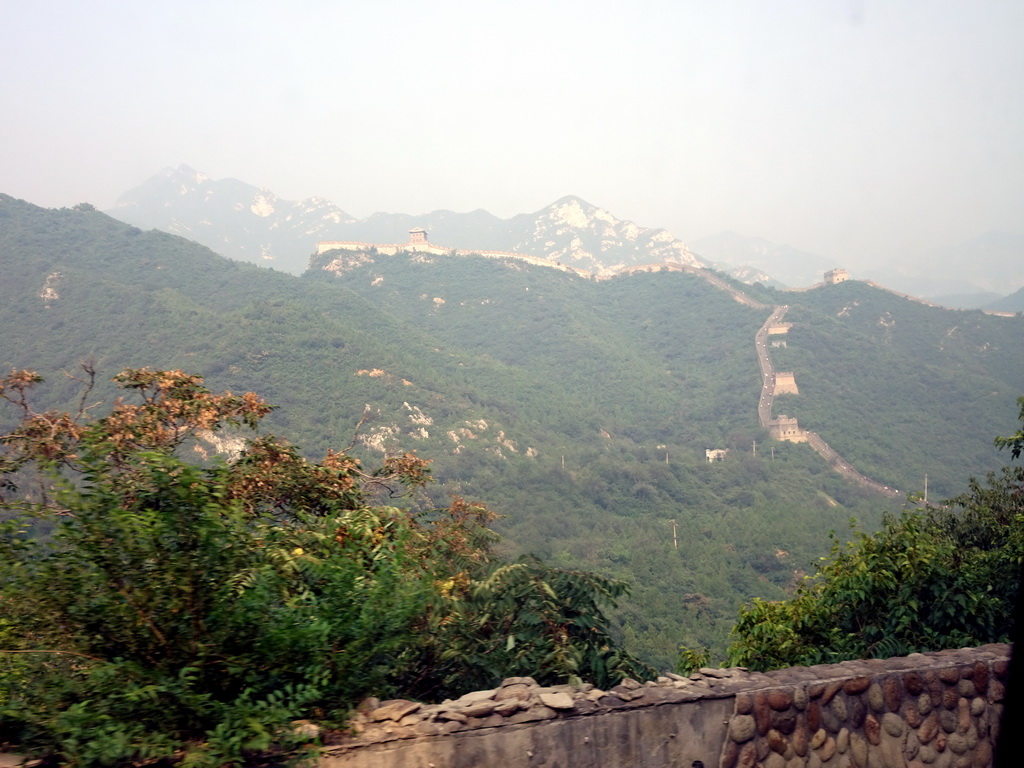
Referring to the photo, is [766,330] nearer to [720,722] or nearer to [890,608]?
[890,608]

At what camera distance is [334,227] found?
172000mm

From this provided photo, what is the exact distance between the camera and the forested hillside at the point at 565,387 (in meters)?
31.7

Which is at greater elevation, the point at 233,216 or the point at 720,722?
the point at 233,216

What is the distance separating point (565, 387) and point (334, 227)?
408 ft

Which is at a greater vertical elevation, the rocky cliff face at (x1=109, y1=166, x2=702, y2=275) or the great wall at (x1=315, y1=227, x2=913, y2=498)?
the rocky cliff face at (x1=109, y1=166, x2=702, y2=275)

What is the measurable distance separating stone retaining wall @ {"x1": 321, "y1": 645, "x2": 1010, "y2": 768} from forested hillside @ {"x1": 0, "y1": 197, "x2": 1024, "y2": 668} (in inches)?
552

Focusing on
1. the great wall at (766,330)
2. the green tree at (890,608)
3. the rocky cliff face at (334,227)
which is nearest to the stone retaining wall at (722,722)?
the green tree at (890,608)

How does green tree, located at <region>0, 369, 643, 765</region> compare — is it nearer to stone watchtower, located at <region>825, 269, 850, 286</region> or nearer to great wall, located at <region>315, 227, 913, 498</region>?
great wall, located at <region>315, 227, 913, 498</region>

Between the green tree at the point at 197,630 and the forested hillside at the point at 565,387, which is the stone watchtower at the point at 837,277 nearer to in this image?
the forested hillside at the point at 565,387

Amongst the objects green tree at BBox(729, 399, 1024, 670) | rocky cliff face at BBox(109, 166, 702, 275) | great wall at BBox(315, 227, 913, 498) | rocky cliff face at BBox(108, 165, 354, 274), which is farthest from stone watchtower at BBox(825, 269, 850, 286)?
rocky cliff face at BBox(108, 165, 354, 274)

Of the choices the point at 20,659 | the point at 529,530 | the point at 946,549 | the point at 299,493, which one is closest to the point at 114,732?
the point at 20,659

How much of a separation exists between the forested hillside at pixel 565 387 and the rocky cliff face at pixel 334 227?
72355mm

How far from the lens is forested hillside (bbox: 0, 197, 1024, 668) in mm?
31734

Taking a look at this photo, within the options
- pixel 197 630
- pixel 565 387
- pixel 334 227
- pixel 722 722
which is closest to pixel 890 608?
pixel 722 722
